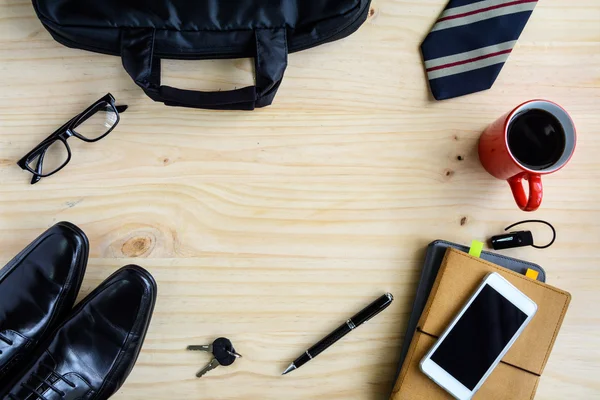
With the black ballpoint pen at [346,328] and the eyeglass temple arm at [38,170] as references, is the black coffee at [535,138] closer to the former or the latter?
the black ballpoint pen at [346,328]

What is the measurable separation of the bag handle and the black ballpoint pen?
0.35 meters

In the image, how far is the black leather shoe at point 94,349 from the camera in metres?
0.70

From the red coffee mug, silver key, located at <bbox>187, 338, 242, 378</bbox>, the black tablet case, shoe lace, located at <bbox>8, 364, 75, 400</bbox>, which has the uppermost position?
the red coffee mug

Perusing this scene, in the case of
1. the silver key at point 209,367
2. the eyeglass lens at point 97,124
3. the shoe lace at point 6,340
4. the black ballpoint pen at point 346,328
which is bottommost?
the shoe lace at point 6,340

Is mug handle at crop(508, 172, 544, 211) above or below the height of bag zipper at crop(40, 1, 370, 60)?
below

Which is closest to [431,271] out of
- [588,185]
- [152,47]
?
[588,185]

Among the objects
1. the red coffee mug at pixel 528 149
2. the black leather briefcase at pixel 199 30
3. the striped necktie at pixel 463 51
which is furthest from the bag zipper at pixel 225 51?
the red coffee mug at pixel 528 149

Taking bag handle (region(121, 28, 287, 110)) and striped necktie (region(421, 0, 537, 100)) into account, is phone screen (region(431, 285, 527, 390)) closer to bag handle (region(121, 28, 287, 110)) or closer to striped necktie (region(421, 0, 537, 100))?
striped necktie (region(421, 0, 537, 100))

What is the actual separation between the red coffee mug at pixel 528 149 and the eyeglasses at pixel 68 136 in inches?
21.6

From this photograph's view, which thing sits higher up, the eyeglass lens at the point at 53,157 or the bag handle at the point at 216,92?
the bag handle at the point at 216,92

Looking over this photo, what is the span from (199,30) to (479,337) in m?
0.60

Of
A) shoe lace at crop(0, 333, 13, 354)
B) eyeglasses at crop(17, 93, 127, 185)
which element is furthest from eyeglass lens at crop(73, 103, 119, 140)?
shoe lace at crop(0, 333, 13, 354)

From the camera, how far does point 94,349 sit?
0.73m

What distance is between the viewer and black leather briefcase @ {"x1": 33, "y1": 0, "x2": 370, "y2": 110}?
0.64 m
